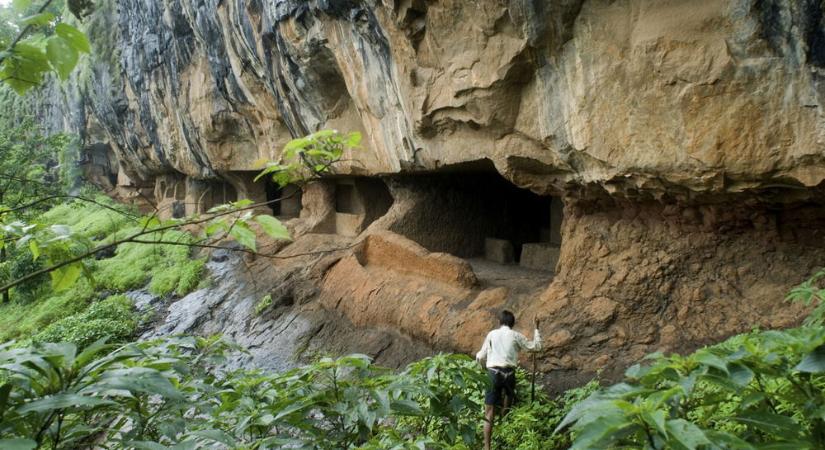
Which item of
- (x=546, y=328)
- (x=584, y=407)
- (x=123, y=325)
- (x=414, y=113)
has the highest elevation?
(x=414, y=113)

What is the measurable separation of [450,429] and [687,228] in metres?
4.04

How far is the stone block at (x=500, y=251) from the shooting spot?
9031 mm

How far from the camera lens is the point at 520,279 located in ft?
24.1

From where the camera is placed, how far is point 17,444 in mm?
1161

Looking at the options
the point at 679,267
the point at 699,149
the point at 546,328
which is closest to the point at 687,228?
the point at 679,267

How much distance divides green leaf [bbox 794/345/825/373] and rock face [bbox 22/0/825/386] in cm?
307

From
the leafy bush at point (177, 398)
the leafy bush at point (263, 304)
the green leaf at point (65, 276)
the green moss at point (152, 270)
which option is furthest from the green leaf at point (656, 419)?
the green moss at point (152, 270)

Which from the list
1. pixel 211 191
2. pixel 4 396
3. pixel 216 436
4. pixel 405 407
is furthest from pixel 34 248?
pixel 211 191

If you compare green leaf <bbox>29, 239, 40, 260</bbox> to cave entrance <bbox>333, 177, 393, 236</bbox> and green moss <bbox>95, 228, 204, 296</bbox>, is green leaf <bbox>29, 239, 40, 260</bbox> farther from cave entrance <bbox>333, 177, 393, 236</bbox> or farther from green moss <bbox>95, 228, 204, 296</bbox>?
green moss <bbox>95, 228, 204, 296</bbox>

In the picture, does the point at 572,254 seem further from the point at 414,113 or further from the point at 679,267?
the point at 414,113

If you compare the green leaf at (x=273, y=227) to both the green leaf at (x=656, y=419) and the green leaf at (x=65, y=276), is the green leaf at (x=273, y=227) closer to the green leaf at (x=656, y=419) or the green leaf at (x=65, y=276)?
the green leaf at (x=65, y=276)

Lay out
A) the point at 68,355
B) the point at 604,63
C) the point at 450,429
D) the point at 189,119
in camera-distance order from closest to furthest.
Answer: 1. the point at 68,355
2. the point at 450,429
3. the point at 604,63
4. the point at 189,119

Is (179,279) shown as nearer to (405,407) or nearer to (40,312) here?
(40,312)

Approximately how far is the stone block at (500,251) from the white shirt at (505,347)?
4.44 metres
